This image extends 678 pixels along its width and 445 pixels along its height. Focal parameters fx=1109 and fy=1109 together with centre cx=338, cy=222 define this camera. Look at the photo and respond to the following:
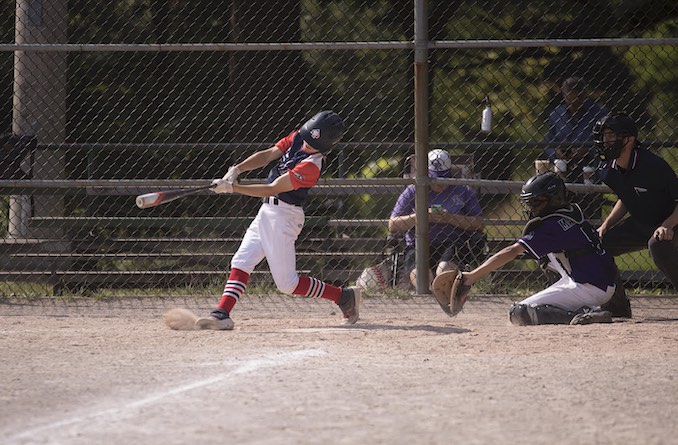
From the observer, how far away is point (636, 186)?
7648 millimetres

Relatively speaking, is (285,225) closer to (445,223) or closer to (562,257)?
(562,257)

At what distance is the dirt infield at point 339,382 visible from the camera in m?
4.04

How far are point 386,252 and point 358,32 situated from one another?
4810 millimetres

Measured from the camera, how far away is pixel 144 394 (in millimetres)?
4699

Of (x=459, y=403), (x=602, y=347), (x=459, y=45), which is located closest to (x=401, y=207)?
(x=459, y=45)

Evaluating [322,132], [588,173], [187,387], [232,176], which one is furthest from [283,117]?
[187,387]

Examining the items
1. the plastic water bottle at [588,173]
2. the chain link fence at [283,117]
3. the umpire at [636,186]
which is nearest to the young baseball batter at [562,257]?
the umpire at [636,186]

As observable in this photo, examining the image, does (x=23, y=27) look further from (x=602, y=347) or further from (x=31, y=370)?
(x=602, y=347)

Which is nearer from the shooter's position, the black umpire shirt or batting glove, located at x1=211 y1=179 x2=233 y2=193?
batting glove, located at x1=211 y1=179 x2=233 y2=193

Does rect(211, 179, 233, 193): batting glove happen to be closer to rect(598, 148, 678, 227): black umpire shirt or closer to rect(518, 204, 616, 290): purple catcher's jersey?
rect(518, 204, 616, 290): purple catcher's jersey

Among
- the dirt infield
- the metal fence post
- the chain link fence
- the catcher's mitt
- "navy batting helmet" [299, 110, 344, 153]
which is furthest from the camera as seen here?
the chain link fence

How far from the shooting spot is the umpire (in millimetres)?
7559

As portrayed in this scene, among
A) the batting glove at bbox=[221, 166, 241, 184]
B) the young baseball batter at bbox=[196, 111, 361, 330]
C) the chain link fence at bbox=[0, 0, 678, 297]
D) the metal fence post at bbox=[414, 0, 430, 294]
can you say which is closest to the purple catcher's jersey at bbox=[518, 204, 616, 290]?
the chain link fence at bbox=[0, 0, 678, 297]

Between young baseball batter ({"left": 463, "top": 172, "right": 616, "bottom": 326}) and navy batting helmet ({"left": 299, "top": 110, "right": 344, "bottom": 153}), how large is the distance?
125 cm
